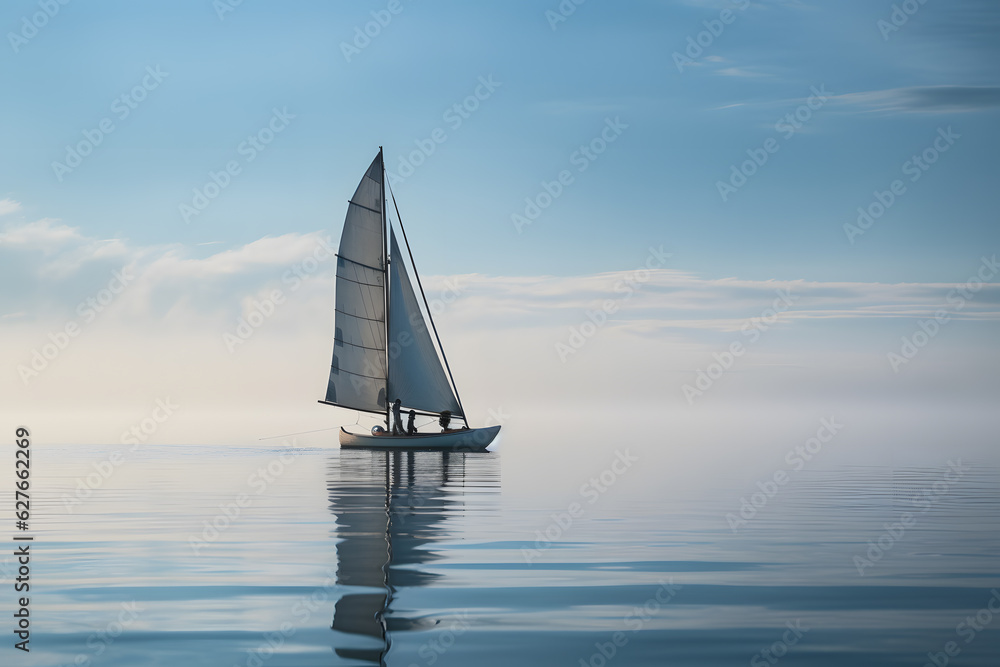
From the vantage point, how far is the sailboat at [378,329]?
2699 inches

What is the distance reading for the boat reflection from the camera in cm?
1273

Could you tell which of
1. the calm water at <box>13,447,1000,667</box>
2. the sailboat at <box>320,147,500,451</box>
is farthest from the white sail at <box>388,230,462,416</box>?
the calm water at <box>13,447,1000,667</box>

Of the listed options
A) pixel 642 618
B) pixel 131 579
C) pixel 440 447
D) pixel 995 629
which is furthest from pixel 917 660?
pixel 440 447

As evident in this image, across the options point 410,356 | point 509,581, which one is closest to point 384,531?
point 509,581

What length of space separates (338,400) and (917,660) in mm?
60821

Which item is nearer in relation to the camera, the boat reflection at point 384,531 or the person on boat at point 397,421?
the boat reflection at point 384,531

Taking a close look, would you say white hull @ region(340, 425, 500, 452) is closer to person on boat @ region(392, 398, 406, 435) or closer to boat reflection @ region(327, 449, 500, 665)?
person on boat @ region(392, 398, 406, 435)

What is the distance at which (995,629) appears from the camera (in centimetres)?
1284

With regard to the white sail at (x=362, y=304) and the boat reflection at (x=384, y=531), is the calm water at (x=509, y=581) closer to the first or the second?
the boat reflection at (x=384, y=531)

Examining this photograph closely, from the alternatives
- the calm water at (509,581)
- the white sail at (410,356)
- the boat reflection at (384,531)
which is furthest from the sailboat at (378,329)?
the calm water at (509,581)

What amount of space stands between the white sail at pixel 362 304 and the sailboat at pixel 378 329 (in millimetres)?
68

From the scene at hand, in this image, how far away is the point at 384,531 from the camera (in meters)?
22.0

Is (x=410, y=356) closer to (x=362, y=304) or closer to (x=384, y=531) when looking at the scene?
(x=362, y=304)

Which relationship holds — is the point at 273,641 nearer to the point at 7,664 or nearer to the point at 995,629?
the point at 7,664
